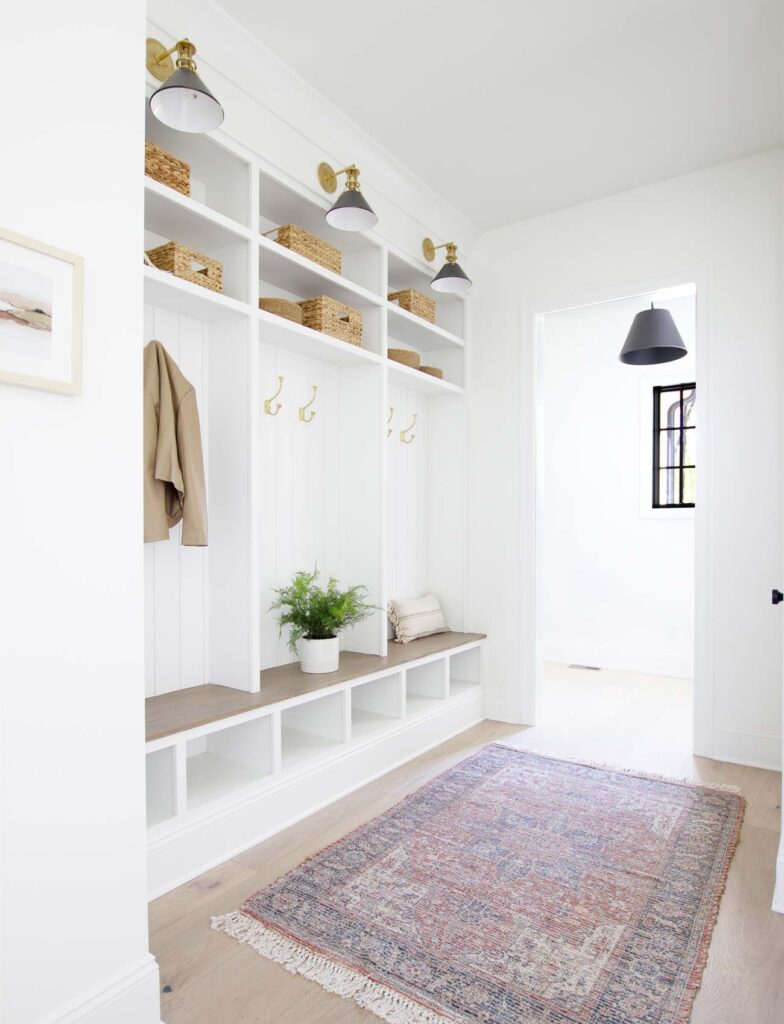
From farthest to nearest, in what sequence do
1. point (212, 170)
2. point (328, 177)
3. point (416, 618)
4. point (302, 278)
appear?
point (416, 618) < point (302, 278) < point (328, 177) < point (212, 170)

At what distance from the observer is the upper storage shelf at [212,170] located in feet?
7.78

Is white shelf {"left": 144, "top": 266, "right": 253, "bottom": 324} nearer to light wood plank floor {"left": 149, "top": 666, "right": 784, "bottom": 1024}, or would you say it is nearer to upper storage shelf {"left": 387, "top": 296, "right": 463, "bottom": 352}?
upper storage shelf {"left": 387, "top": 296, "right": 463, "bottom": 352}

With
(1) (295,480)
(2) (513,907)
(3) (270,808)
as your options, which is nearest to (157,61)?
(1) (295,480)

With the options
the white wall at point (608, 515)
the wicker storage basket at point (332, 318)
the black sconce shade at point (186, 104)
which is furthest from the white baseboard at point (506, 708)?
the black sconce shade at point (186, 104)

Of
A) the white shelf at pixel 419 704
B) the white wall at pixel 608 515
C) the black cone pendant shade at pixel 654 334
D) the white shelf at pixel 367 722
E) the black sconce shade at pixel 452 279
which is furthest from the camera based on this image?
the white wall at pixel 608 515

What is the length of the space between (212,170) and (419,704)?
2.61m

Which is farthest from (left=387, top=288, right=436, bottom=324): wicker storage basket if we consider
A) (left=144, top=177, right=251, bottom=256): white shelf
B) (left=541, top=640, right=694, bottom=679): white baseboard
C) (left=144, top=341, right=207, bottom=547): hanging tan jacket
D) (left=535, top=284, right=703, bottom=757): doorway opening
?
(left=541, top=640, right=694, bottom=679): white baseboard

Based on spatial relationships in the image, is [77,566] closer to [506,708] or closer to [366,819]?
[366,819]

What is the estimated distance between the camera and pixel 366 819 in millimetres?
2537

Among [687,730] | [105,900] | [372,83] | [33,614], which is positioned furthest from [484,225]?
[105,900]

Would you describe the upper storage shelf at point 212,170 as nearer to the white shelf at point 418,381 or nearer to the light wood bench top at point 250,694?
the white shelf at point 418,381

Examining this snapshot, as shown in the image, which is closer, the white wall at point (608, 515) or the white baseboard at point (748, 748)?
the white baseboard at point (748, 748)

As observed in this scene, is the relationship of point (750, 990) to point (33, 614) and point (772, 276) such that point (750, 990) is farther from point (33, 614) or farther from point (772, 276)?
point (772, 276)

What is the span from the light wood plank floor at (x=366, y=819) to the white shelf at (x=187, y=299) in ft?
6.36
